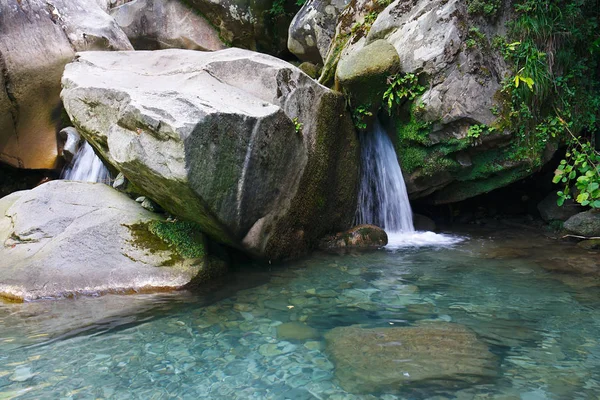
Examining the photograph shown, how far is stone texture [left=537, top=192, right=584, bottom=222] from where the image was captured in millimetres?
8102

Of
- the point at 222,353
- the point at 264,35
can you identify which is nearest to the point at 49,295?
the point at 222,353

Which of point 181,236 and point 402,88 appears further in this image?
point 402,88

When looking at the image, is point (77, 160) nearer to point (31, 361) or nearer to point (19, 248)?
point (19, 248)

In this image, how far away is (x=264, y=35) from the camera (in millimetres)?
13062

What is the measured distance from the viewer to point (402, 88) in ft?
24.7

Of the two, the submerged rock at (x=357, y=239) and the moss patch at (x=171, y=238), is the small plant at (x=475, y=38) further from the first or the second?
the moss patch at (x=171, y=238)

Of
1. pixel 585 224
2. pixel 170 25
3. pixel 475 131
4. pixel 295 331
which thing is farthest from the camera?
pixel 170 25

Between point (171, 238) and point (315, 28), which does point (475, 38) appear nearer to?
point (315, 28)

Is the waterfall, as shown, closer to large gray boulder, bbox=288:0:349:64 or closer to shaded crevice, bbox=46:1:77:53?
large gray boulder, bbox=288:0:349:64

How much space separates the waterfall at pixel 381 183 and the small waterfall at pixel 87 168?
470 cm

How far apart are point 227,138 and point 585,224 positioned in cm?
581

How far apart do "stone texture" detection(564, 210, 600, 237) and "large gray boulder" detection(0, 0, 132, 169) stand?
9.73 metres

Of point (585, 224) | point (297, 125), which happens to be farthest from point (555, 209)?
point (297, 125)

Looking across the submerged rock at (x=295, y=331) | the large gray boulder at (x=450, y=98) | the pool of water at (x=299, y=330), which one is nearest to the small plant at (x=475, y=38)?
the large gray boulder at (x=450, y=98)
